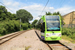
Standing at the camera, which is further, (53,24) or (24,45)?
(53,24)

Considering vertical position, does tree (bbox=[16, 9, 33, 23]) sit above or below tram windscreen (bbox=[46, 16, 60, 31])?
above

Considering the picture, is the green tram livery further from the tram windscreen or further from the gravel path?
the gravel path

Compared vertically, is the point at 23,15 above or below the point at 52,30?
above

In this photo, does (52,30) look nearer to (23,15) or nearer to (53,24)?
(53,24)

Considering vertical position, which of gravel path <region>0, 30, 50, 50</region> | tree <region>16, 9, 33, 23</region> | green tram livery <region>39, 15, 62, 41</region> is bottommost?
gravel path <region>0, 30, 50, 50</region>

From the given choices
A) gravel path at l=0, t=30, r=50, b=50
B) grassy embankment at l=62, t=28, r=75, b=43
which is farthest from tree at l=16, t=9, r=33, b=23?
gravel path at l=0, t=30, r=50, b=50

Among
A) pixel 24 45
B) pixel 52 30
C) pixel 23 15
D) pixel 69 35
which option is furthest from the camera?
pixel 23 15

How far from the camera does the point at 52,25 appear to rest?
31.0 feet

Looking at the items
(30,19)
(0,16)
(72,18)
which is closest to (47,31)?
(72,18)

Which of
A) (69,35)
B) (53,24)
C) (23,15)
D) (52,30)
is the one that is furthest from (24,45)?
(23,15)

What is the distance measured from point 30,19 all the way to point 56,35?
221ft

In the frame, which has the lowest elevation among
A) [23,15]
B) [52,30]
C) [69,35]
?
[69,35]

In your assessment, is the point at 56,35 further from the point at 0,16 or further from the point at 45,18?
the point at 0,16

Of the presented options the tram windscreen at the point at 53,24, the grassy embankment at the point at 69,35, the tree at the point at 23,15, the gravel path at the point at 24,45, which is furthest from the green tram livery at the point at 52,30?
the tree at the point at 23,15
